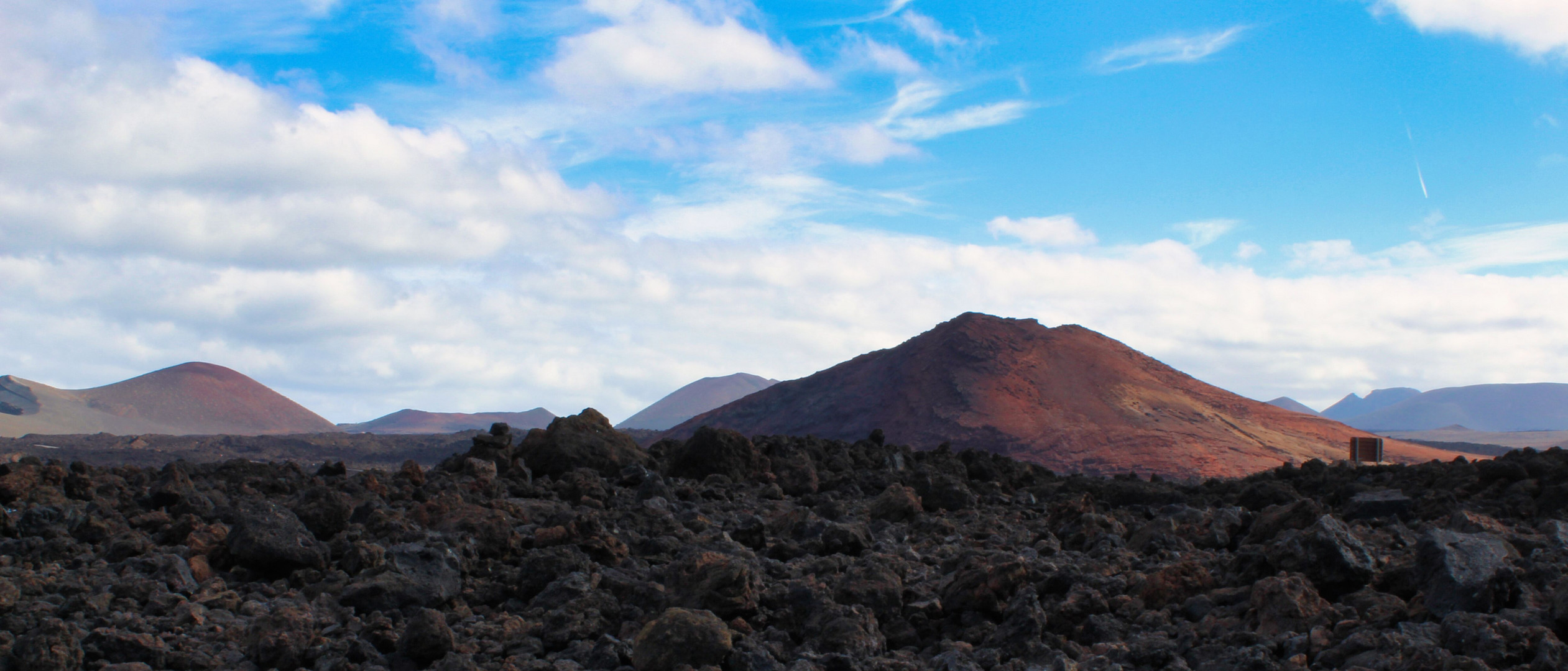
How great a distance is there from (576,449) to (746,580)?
7.14m

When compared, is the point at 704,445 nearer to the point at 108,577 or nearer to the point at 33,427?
the point at 108,577

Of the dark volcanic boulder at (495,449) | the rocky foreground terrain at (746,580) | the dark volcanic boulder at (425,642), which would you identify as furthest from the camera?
the dark volcanic boulder at (495,449)

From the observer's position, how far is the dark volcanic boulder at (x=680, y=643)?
4914mm

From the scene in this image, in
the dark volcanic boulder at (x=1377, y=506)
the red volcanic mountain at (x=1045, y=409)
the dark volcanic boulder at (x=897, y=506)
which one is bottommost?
the dark volcanic boulder at (x=897, y=506)

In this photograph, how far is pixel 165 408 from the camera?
4633 inches

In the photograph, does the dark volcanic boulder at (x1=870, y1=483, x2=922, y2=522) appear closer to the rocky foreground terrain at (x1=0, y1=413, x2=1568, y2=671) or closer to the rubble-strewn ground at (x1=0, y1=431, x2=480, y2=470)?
the rocky foreground terrain at (x1=0, y1=413, x2=1568, y2=671)

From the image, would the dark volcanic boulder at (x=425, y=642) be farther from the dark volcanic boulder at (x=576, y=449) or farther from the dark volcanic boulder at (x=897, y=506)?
the dark volcanic boulder at (x=576, y=449)

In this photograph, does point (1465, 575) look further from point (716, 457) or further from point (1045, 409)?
point (1045, 409)

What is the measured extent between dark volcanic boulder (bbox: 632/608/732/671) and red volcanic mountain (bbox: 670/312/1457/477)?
105 ft

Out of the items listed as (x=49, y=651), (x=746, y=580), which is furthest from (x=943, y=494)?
(x=49, y=651)

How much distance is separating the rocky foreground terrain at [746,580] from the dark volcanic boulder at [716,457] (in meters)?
1.90

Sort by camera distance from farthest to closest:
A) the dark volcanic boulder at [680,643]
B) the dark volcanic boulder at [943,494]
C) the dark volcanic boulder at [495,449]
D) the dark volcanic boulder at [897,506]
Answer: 1. the dark volcanic boulder at [495,449]
2. the dark volcanic boulder at [943,494]
3. the dark volcanic boulder at [897,506]
4. the dark volcanic boulder at [680,643]

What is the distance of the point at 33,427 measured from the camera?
87.2 meters

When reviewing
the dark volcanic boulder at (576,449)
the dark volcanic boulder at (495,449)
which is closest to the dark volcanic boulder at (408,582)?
the dark volcanic boulder at (495,449)
